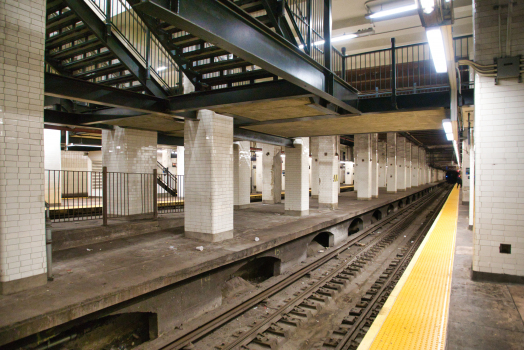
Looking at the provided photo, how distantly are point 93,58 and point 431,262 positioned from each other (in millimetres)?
7677

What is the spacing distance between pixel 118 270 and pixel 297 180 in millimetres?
8106

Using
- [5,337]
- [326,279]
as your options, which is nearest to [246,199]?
[326,279]

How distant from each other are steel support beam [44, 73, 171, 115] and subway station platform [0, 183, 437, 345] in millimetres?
2959

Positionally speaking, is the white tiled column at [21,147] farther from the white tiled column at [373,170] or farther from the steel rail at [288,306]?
the white tiled column at [373,170]

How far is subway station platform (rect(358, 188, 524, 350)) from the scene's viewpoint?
3045 millimetres

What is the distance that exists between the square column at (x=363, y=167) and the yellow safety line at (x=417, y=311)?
508 inches

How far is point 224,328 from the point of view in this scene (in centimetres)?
510

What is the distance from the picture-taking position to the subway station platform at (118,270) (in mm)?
3436

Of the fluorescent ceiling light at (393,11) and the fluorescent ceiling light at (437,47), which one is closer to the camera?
the fluorescent ceiling light at (437,47)

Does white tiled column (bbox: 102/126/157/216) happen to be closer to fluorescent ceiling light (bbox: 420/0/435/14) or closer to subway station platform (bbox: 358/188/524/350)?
subway station platform (bbox: 358/188/524/350)

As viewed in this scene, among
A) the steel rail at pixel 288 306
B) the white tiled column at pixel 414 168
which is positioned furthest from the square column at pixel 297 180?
the white tiled column at pixel 414 168

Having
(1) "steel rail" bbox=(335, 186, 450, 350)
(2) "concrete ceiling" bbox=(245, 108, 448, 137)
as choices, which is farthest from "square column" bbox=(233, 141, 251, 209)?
(1) "steel rail" bbox=(335, 186, 450, 350)

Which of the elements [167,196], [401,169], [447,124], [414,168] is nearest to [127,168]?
[167,196]

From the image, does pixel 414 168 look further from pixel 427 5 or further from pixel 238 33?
pixel 238 33
